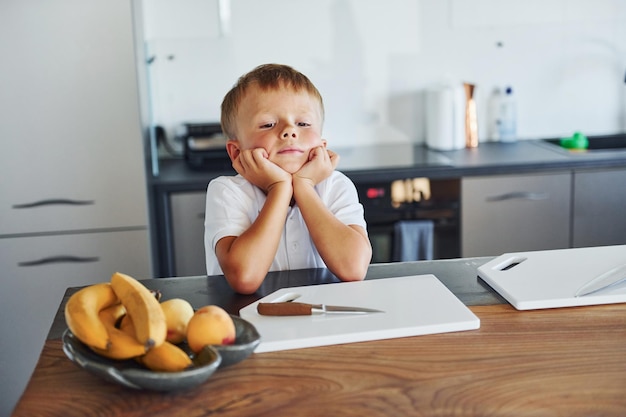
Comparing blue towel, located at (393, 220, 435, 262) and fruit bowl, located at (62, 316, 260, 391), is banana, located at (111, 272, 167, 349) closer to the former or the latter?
fruit bowl, located at (62, 316, 260, 391)

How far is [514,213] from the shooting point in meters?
2.84

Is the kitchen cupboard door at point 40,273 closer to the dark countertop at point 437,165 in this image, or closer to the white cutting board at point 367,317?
the dark countertop at point 437,165

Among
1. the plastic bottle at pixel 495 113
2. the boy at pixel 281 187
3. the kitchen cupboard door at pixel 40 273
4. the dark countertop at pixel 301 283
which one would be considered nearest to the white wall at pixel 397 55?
the plastic bottle at pixel 495 113

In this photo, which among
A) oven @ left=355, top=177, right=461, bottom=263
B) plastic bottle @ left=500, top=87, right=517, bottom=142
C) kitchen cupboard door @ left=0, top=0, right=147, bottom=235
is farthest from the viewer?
plastic bottle @ left=500, top=87, right=517, bottom=142

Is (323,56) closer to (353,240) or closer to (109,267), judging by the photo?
(109,267)

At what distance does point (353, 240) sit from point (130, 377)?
65cm

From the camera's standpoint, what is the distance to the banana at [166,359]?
3.08 ft

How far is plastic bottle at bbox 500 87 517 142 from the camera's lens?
3.24m

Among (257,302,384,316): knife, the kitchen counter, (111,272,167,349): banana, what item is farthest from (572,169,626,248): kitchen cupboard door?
(111,272,167,349): banana

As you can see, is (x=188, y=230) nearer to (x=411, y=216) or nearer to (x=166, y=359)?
(x=411, y=216)

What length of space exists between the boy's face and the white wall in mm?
1503

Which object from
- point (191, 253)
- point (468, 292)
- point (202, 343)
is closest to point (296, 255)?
point (468, 292)

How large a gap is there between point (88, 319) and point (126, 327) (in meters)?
0.05

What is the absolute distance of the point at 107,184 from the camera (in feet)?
8.77
